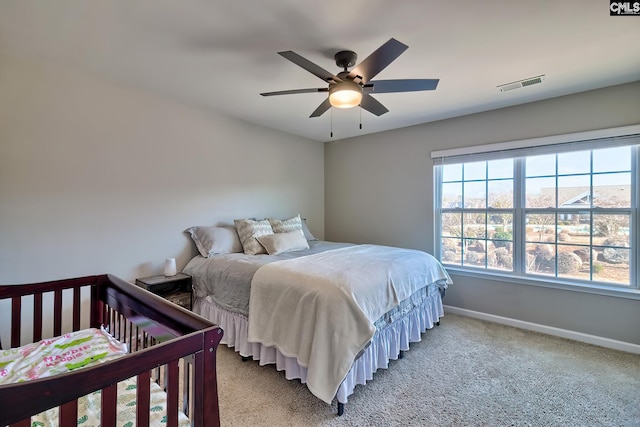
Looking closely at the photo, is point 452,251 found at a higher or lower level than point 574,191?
lower

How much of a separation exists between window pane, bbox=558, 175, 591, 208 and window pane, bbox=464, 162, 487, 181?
0.72 m

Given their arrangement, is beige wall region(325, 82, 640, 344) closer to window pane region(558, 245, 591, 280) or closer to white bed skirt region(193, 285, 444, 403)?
window pane region(558, 245, 591, 280)

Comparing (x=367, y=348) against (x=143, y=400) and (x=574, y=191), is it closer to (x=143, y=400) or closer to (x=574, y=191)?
(x=143, y=400)

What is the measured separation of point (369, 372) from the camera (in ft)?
6.72

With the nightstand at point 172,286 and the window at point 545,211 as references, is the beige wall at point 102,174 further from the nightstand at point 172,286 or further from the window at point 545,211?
the window at point 545,211

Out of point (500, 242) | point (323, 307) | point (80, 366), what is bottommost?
point (80, 366)

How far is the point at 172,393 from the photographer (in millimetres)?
914

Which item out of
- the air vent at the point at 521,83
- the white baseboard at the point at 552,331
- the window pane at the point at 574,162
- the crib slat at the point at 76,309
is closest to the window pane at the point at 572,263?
the white baseboard at the point at 552,331

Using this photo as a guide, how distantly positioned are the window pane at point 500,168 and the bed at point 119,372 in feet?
11.5

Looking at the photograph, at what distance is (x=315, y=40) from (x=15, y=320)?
2461 millimetres

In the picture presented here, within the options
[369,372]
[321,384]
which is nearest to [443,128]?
[369,372]

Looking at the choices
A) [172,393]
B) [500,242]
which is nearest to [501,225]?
[500,242]

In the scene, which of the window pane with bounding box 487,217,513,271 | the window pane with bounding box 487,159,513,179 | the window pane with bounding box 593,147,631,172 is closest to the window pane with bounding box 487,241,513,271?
the window pane with bounding box 487,217,513,271

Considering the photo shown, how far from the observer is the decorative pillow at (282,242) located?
3100 mm
